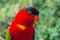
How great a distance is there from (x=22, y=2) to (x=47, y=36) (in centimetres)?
51

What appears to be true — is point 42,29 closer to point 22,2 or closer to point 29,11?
point 22,2

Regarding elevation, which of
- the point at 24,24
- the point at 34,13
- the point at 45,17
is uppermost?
the point at 34,13

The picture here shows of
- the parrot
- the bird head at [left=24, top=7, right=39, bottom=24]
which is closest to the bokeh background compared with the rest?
the parrot

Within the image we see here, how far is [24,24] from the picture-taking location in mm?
1665

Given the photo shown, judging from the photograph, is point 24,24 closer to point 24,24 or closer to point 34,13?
point 24,24

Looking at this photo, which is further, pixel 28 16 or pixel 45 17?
pixel 45 17

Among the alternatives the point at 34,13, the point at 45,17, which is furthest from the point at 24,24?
the point at 45,17

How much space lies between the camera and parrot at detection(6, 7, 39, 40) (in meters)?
1.61

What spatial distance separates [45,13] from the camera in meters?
2.65

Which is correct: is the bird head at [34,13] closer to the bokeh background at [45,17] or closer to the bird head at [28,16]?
the bird head at [28,16]

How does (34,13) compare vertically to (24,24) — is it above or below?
above

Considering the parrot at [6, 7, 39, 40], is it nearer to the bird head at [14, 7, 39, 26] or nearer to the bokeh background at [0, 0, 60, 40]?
the bird head at [14, 7, 39, 26]

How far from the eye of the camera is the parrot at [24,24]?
5.28 ft

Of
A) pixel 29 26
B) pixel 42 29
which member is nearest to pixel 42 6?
pixel 42 29
